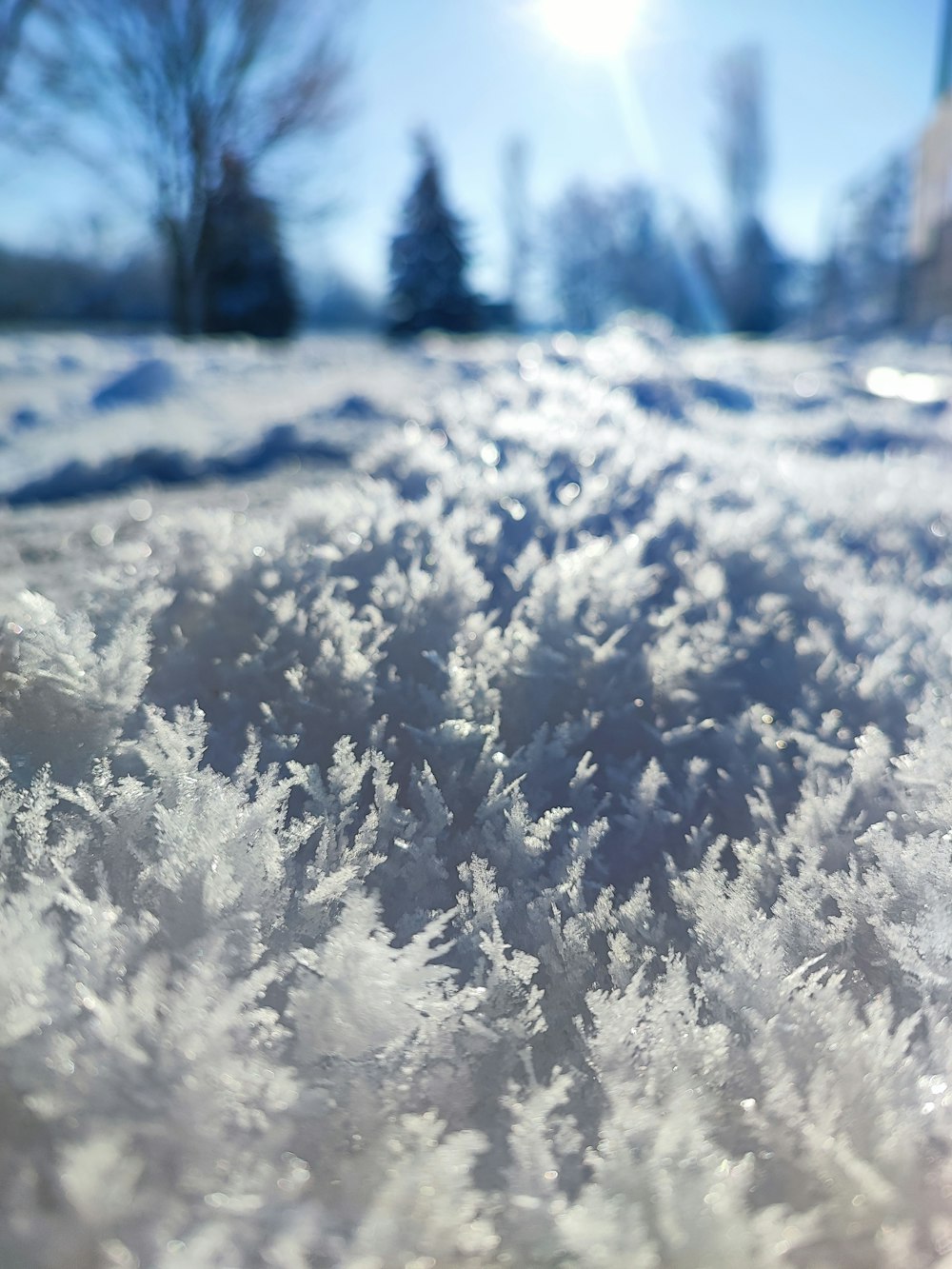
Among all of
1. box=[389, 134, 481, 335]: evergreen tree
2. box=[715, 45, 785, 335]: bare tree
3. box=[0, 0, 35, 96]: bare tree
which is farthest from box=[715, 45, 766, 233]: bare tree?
box=[0, 0, 35, 96]: bare tree

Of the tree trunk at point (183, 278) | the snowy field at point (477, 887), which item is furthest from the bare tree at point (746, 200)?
the snowy field at point (477, 887)

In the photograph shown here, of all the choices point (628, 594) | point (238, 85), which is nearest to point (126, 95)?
point (238, 85)

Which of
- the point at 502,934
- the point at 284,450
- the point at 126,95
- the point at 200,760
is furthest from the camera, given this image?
the point at 126,95

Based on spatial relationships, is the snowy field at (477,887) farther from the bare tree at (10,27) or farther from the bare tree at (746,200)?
the bare tree at (746,200)

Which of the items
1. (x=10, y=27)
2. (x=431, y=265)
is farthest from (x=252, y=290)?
(x=10, y=27)

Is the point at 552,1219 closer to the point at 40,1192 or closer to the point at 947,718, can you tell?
the point at 40,1192
